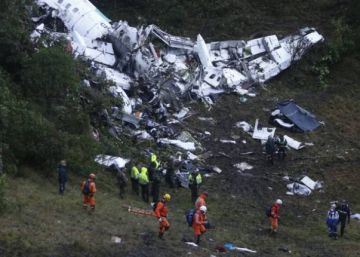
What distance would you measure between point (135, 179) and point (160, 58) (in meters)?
11.1

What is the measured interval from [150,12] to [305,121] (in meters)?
12.5

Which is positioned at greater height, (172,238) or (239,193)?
(239,193)

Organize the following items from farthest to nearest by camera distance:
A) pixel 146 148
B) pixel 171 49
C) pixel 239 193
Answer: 1. pixel 171 49
2. pixel 146 148
3. pixel 239 193

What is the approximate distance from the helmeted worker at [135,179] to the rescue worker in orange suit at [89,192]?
9.46 feet

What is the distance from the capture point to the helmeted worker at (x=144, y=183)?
19875 millimetres

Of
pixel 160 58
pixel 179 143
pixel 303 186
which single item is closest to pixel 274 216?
pixel 303 186

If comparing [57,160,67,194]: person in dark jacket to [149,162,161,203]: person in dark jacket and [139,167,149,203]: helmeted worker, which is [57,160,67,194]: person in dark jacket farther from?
[149,162,161,203]: person in dark jacket

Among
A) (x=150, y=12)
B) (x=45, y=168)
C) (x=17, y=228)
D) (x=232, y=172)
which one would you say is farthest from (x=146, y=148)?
(x=150, y=12)

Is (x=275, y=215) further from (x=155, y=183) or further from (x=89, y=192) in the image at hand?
(x=89, y=192)

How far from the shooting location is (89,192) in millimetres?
16844

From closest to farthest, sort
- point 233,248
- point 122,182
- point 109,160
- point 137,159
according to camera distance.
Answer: point 233,248
point 122,182
point 109,160
point 137,159

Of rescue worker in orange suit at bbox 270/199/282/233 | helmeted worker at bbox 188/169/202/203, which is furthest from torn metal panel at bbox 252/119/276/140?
rescue worker in orange suit at bbox 270/199/282/233

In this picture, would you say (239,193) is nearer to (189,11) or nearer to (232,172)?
(232,172)

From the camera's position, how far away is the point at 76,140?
20.9 meters
